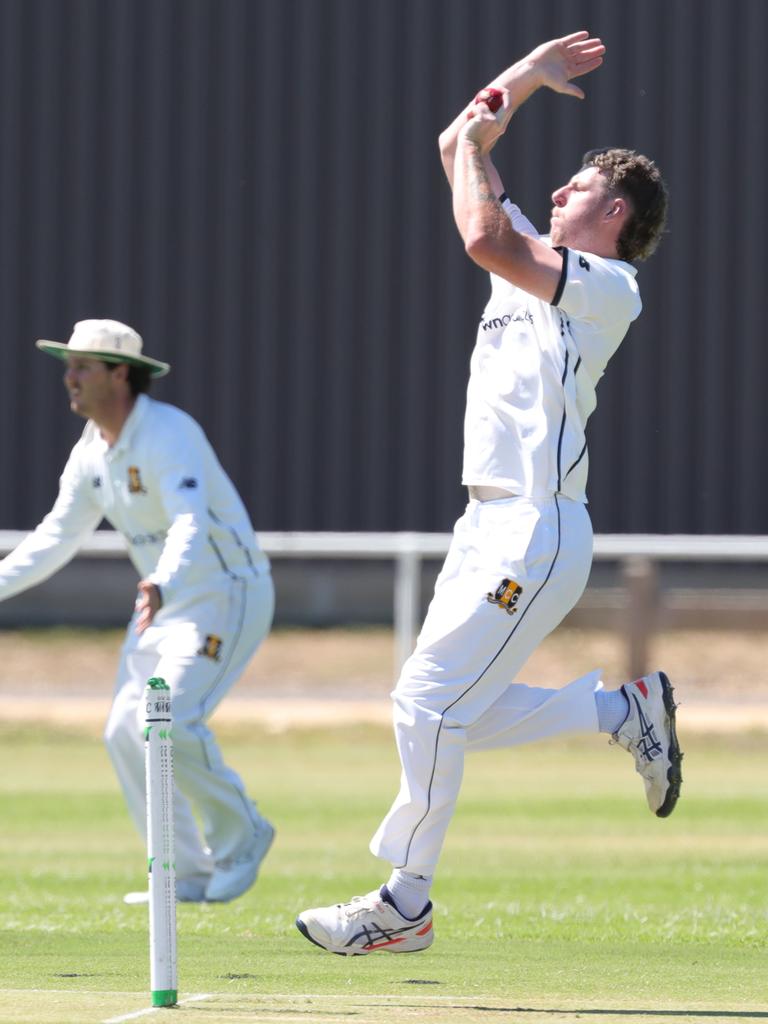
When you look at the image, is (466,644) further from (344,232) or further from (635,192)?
(344,232)

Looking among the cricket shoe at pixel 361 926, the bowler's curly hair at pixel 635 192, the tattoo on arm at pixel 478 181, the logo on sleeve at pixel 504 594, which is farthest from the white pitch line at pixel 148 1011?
the bowler's curly hair at pixel 635 192

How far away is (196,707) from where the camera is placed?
25.3 ft

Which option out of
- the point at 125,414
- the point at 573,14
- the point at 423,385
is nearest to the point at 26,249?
the point at 423,385

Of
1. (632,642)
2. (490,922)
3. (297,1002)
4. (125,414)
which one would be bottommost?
(632,642)

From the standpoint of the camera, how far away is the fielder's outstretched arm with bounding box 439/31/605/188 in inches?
228

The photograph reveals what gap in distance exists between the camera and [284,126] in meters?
21.1

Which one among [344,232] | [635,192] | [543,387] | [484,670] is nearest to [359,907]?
[484,670]

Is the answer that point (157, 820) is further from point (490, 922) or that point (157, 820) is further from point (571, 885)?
point (571, 885)

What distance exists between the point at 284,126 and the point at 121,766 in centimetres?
1424

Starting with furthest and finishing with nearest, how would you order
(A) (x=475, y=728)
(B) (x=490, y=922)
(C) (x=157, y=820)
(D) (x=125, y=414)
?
(D) (x=125, y=414) → (B) (x=490, y=922) → (A) (x=475, y=728) → (C) (x=157, y=820)

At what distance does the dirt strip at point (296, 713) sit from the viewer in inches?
590

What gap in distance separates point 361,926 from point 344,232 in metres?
16.4

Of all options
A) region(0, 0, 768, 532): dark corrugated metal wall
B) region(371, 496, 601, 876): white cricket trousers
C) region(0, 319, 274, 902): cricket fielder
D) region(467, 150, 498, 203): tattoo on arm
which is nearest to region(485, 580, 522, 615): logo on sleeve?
region(371, 496, 601, 876): white cricket trousers

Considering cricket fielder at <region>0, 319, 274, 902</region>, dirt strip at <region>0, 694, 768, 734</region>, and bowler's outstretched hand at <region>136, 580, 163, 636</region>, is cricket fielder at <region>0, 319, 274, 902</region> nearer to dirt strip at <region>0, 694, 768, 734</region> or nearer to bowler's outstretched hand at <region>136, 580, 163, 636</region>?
bowler's outstretched hand at <region>136, 580, 163, 636</region>
